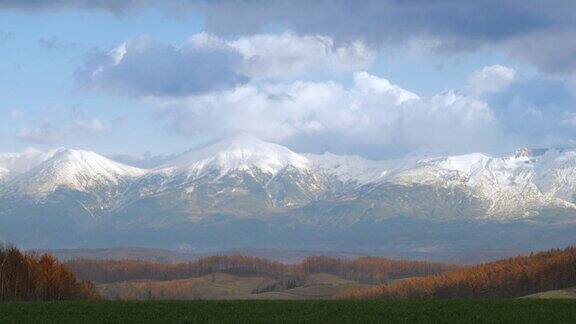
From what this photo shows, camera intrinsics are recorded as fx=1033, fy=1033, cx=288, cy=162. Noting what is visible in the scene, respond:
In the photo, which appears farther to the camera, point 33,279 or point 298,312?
point 33,279

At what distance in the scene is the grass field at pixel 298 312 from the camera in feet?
280

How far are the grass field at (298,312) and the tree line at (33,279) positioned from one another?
186 ft

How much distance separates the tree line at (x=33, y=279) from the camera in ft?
525

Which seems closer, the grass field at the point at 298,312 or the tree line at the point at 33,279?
the grass field at the point at 298,312

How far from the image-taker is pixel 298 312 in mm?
93250

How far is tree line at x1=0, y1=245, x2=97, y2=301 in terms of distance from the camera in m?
160

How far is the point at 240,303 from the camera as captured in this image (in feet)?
348

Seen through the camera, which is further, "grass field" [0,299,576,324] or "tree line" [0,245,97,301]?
"tree line" [0,245,97,301]

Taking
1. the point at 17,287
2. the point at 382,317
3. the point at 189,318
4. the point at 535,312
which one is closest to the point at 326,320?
the point at 382,317

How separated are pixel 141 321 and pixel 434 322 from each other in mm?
23917

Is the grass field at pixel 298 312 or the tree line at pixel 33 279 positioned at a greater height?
the tree line at pixel 33 279

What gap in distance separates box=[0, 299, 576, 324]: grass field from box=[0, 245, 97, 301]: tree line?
56787mm

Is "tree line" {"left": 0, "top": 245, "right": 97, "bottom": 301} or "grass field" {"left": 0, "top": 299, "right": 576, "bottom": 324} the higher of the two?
"tree line" {"left": 0, "top": 245, "right": 97, "bottom": 301}

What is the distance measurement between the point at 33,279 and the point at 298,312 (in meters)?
82.1
